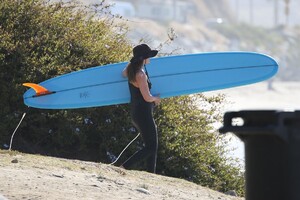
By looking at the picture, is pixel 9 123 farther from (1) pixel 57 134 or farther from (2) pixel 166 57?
(2) pixel 166 57

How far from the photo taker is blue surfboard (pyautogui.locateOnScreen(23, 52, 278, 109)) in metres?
10.2

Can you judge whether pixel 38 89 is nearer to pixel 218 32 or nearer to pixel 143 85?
pixel 143 85

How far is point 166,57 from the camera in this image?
34.8 feet

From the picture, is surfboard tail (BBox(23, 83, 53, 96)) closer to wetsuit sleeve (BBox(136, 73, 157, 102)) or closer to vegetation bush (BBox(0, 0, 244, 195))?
vegetation bush (BBox(0, 0, 244, 195))

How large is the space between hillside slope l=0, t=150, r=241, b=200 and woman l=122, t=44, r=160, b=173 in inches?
16.3

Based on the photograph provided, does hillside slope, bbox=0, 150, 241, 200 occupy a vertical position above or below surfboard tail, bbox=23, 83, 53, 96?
below

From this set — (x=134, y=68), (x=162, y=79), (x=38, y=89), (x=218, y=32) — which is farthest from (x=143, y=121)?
(x=218, y=32)

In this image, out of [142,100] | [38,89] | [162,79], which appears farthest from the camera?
[162,79]

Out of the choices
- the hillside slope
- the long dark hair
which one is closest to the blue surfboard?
the long dark hair

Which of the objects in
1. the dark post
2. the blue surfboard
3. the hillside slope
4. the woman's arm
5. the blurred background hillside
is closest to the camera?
the dark post

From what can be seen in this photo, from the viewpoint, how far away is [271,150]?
493cm

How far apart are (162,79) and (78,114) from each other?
1037 millimetres

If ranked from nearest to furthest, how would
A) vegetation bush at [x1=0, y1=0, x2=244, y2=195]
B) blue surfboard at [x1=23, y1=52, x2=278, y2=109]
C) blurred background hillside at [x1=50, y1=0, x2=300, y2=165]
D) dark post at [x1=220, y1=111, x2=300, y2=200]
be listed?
dark post at [x1=220, y1=111, x2=300, y2=200]
blue surfboard at [x1=23, y1=52, x2=278, y2=109]
vegetation bush at [x1=0, y1=0, x2=244, y2=195]
blurred background hillside at [x1=50, y1=0, x2=300, y2=165]

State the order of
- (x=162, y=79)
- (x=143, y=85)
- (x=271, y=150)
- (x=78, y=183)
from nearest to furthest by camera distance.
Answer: (x=271, y=150) < (x=78, y=183) < (x=143, y=85) < (x=162, y=79)
